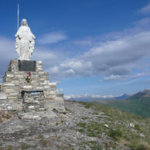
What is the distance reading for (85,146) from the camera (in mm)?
8461

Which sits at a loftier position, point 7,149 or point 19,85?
point 19,85

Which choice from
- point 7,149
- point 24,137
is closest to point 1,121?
point 24,137

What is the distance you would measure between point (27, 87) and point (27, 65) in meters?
2.31

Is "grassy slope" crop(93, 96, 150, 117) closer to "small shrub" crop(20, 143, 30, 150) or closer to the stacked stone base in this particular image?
the stacked stone base

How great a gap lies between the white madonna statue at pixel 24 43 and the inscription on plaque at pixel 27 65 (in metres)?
0.69

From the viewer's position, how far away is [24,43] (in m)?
17.0

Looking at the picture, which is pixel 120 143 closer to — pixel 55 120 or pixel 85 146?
pixel 85 146

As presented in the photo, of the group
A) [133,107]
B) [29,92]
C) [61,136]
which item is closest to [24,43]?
[29,92]

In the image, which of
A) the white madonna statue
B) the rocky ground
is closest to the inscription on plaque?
the white madonna statue

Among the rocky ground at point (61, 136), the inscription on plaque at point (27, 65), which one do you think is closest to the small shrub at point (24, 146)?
the rocky ground at point (61, 136)

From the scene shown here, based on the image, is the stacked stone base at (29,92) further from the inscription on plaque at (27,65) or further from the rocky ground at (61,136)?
the rocky ground at (61,136)

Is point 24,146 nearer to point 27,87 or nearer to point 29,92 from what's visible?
point 29,92

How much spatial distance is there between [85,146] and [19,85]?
29.0ft

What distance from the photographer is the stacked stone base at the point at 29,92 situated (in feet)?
45.6
